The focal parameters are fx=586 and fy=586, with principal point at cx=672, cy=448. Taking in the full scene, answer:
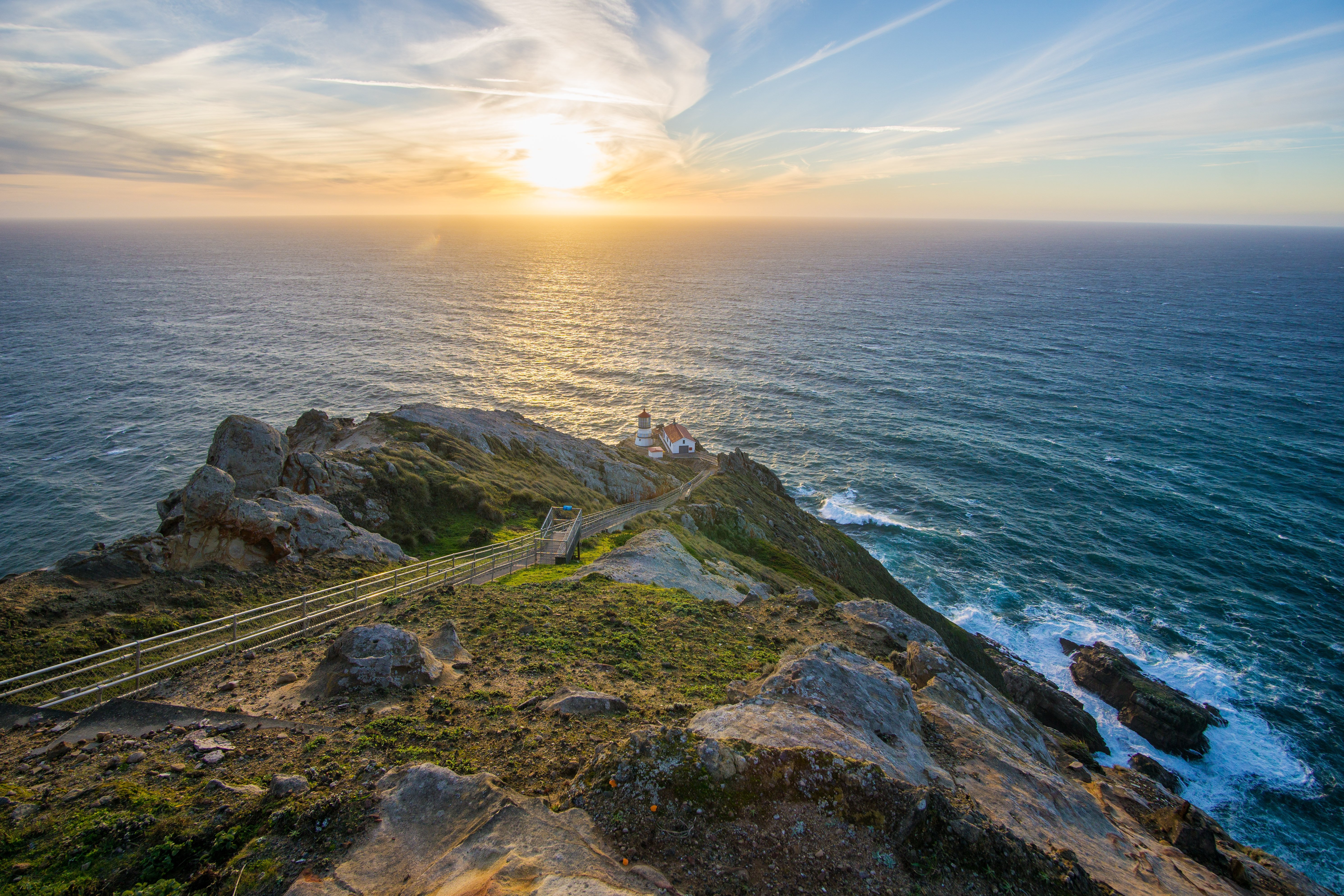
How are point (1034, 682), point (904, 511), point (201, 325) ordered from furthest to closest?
point (201, 325)
point (904, 511)
point (1034, 682)

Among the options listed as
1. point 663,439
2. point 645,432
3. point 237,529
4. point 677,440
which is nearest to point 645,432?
point 645,432

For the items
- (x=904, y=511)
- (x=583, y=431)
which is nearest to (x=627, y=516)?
(x=904, y=511)

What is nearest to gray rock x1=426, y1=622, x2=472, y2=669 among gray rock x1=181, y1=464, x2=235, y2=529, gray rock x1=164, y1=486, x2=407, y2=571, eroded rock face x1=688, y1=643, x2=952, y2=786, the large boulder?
eroded rock face x1=688, y1=643, x2=952, y2=786

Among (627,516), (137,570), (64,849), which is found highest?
(64,849)

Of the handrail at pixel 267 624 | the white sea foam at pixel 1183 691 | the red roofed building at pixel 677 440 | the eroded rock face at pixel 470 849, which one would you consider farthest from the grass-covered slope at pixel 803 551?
the eroded rock face at pixel 470 849

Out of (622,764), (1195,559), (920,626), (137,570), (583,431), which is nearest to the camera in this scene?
(622,764)

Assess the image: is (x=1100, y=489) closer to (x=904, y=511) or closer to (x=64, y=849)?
(x=904, y=511)

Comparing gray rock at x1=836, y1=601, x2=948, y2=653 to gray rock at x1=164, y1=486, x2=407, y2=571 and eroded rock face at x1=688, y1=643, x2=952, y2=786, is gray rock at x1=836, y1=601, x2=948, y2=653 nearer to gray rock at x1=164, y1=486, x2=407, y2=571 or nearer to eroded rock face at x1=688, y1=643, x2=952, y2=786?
eroded rock face at x1=688, y1=643, x2=952, y2=786

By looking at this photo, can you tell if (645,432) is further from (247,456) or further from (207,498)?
(207,498)

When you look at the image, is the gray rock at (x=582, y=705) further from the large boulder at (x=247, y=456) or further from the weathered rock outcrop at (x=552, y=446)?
the weathered rock outcrop at (x=552, y=446)
